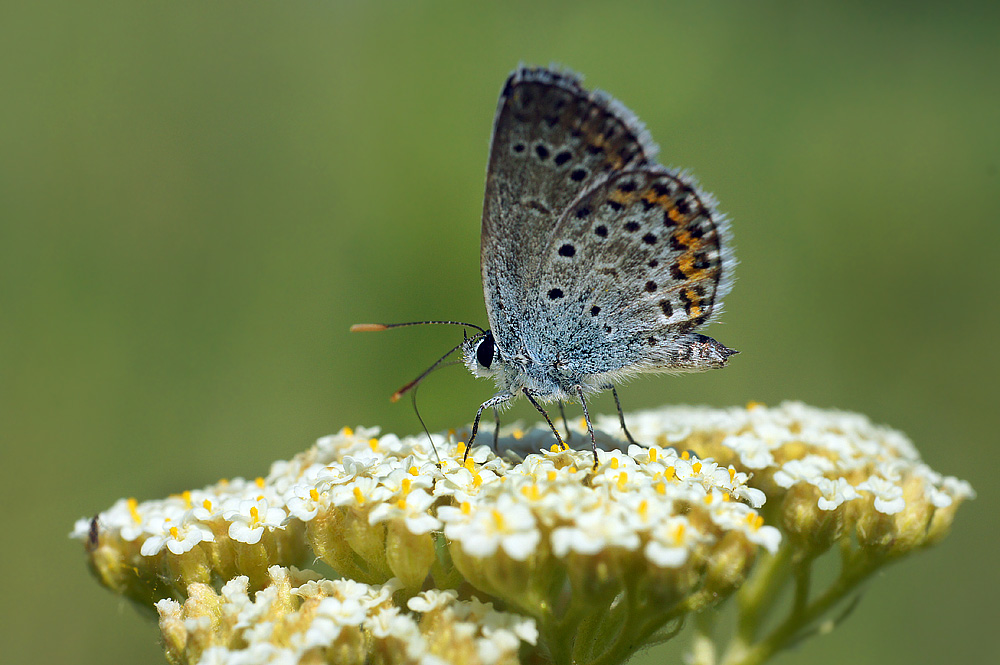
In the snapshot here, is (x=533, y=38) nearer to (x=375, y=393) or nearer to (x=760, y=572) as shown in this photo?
(x=375, y=393)

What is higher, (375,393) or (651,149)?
(375,393)

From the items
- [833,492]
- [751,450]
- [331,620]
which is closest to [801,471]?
[833,492]

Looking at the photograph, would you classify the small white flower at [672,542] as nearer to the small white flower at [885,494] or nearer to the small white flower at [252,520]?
the small white flower at [885,494]

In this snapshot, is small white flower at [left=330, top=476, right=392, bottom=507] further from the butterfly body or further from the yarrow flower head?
the butterfly body

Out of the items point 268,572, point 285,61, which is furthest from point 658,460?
point 285,61

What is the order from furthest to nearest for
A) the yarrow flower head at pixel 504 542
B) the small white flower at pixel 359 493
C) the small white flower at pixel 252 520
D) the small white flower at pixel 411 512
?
the small white flower at pixel 252 520, the small white flower at pixel 359 493, the small white flower at pixel 411 512, the yarrow flower head at pixel 504 542

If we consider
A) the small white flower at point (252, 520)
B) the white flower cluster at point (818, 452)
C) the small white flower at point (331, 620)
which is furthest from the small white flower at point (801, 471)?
the small white flower at point (252, 520)
